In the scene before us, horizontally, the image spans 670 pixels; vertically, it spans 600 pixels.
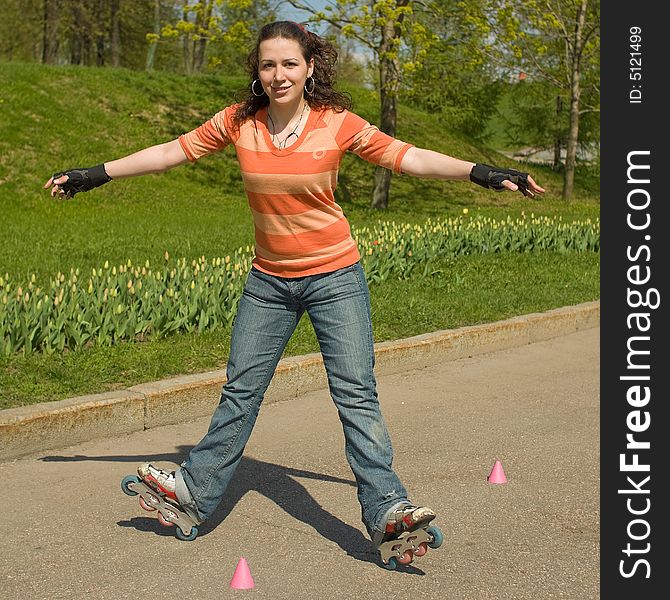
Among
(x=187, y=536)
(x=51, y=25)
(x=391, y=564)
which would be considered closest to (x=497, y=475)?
(x=391, y=564)

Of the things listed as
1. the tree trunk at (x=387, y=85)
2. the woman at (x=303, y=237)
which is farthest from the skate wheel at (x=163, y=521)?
the tree trunk at (x=387, y=85)

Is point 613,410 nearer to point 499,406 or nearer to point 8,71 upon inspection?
point 499,406

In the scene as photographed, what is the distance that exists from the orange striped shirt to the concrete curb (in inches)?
82.9

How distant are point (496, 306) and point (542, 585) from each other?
612 centimetres

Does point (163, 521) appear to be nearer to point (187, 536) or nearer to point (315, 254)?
point (187, 536)

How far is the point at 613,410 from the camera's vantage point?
602 centimetres

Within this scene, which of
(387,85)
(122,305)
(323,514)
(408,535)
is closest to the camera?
(408,535)

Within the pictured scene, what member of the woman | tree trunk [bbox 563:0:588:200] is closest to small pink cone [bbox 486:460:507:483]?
the woman

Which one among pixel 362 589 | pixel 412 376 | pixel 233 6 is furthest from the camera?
pixel 233 6

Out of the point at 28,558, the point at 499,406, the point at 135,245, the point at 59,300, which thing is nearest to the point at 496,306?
the point at 499,406

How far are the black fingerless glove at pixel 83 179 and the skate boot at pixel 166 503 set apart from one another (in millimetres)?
1194

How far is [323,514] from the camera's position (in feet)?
17.0

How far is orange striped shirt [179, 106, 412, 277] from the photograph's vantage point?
4.38 m

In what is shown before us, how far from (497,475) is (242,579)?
6.15ft
